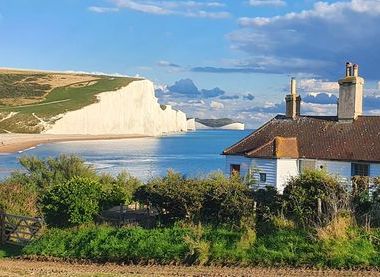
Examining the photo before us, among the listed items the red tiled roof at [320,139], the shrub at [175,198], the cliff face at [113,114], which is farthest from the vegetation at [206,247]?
the cliff face at [113,114]

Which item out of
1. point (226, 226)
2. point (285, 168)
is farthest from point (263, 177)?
point (226, 226)

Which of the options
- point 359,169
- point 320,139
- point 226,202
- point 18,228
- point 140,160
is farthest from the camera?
point 140,160

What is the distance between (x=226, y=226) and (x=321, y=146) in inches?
455

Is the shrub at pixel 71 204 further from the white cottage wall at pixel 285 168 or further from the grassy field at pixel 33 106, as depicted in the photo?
the grassy field at pixel 33 106

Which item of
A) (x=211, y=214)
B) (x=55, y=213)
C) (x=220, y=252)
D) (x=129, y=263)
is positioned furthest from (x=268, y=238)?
(x=55, y=213)

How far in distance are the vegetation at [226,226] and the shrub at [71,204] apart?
3cm

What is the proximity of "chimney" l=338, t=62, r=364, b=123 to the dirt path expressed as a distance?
14.8m

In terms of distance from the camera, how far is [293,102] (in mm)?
30812

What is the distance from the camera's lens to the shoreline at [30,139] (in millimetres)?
119750

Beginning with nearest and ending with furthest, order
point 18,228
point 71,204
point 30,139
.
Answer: point 71,204, point 18,228, point 30,139

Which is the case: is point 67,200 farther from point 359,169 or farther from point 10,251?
point 359,169

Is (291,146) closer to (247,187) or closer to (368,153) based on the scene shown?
(368,153)

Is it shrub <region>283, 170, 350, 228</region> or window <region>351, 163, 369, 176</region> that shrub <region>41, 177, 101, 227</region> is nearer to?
shrub <region>283, 170, 350, 228</region>

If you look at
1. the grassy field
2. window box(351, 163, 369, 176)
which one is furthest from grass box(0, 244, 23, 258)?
the grassy field
